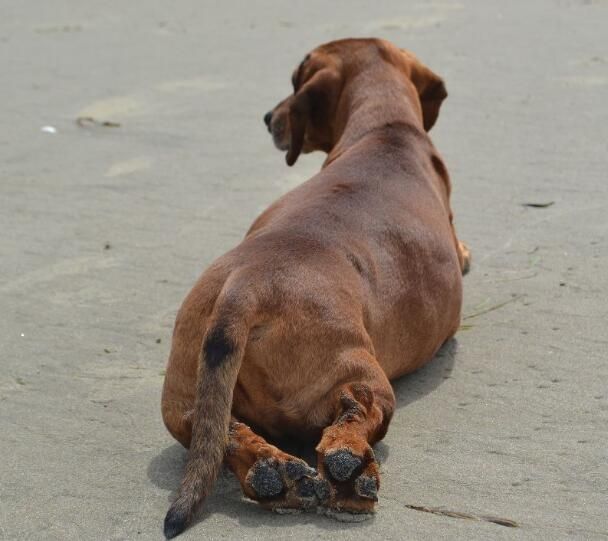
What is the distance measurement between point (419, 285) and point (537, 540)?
145cm

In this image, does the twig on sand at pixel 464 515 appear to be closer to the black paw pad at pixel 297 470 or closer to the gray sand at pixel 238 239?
the gray sand at pixel 238 239

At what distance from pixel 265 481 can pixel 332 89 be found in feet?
9.05

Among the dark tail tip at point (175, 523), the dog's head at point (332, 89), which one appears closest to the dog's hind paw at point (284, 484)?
the dark tail tip at point (175, 523)

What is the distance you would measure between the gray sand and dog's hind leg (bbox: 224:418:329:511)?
0.17 ft

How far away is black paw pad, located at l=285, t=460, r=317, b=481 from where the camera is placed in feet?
11.9

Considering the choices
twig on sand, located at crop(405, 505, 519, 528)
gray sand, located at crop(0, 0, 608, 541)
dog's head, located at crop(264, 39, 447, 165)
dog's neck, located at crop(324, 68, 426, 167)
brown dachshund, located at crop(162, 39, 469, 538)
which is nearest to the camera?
twig on sand, located at crop(405, 505, 519, 528)

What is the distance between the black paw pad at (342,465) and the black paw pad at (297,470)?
0.05 m

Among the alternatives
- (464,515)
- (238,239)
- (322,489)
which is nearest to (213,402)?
(322,489)

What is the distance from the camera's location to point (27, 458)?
13.9 ft

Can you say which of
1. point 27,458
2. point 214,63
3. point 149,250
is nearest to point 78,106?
point 214,63

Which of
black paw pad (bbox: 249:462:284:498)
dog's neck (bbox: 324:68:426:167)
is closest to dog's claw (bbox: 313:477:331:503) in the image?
black paw pad (bbox: 249:462:284:498)

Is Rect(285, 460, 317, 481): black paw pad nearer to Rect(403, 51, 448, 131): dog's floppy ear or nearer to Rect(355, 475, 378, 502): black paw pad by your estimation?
Rect(355, 475, 378, 502): black paw pad

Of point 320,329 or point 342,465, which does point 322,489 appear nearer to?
point 342,465

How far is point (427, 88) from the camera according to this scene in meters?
6.16
